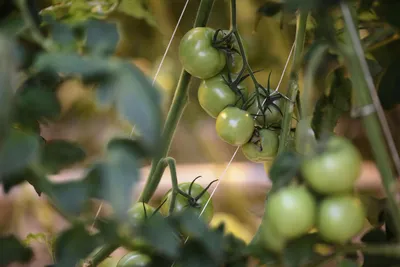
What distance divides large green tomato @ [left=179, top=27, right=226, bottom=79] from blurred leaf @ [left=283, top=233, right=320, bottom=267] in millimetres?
174

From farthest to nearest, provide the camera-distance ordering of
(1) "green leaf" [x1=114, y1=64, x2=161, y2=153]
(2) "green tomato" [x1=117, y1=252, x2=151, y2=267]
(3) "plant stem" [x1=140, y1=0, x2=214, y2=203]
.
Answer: (3) "plant stem" [x1=140, y1=0, x2=214, y2=203], (2) "green tomato" [x1=117, y1=252, x2=151, y2=267], (1) "green leaf" [x1=114, y1=64, x2=161, y2=153]

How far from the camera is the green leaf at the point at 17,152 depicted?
22 centimetres

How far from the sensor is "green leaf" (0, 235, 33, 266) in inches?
10.8

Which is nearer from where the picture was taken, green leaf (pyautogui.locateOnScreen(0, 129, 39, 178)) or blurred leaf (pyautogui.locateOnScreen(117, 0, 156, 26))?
green leaf (pyautogui.locateOnScreen(0, 129, 39, 178))

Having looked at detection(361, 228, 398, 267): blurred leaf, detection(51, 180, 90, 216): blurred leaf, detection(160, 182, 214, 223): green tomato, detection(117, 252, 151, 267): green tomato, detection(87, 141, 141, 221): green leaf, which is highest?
detection(87, 141, 141, 221): green leaf

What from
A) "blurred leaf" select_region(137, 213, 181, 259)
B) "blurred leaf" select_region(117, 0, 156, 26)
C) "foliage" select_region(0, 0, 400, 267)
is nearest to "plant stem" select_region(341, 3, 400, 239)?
"foliage" select_region(0, 0, 400, 267)

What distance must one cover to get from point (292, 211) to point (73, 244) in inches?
4.2

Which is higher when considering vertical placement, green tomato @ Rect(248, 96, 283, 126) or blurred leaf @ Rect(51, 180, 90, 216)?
blurred leaf @ Rect(51, 180, 90, 216)

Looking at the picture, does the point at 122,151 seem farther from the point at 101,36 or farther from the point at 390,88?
the point at 390,88

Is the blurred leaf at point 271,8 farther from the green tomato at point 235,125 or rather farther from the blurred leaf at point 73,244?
the blurred leaf at point 73,244

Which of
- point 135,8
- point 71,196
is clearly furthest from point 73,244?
point 135,8

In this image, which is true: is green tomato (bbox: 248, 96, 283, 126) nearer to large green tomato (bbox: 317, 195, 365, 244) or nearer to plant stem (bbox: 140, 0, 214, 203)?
plant stem (bbox: 140, 0, 214, 203)

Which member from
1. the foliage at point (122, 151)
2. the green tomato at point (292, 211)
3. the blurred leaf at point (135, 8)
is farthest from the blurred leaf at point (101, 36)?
the blurred leaf at point (135, 8)

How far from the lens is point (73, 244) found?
26cm
